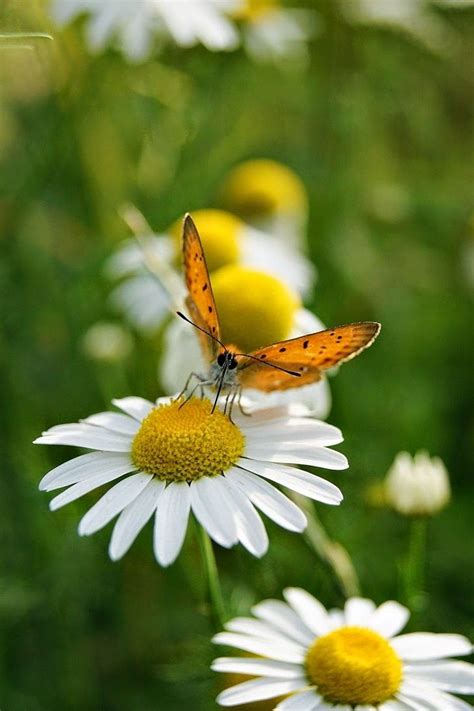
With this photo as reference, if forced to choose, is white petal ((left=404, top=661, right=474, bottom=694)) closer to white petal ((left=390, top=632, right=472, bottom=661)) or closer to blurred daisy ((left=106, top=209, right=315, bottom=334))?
white petal ((left=390, top=632, right=472, bottom=661))

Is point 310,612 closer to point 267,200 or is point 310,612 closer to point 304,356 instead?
point 304,356

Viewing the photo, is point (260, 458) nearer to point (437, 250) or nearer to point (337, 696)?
point (337, 696)

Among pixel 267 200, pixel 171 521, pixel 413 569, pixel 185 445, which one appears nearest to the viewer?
pixel 171 521

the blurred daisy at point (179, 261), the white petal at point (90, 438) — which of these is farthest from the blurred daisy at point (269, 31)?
the white petal at point (90, 438)

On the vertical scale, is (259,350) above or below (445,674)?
above

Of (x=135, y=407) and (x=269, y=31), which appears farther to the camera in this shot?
(x=269, y=31)

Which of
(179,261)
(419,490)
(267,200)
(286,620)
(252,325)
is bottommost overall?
(286,620)

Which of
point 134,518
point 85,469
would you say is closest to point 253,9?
point 85,469

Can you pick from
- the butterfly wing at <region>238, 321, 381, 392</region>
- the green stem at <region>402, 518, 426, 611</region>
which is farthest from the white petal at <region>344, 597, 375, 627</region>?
the butterfly wing at <region>238, 321, 381, 392</region>
